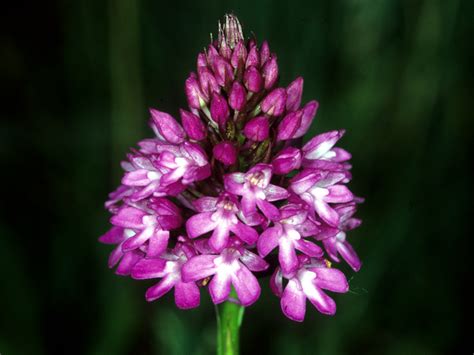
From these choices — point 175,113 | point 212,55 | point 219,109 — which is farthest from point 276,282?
point 175,113

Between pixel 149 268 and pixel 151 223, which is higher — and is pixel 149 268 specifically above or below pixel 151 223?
below

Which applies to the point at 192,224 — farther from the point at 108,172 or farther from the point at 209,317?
the point at 108,172

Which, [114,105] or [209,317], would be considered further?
[114,105]

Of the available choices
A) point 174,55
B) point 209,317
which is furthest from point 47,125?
point 209,317

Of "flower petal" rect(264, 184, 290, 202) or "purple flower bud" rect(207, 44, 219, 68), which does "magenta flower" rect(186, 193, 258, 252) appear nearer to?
"flower petal" rect(264, 184, 290, 202)

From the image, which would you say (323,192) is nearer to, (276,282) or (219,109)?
(276,282)

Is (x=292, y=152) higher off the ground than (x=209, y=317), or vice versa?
(x=292, y=152)

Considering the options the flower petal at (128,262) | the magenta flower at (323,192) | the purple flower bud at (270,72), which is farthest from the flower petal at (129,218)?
the purple flower bud at (270,72)
